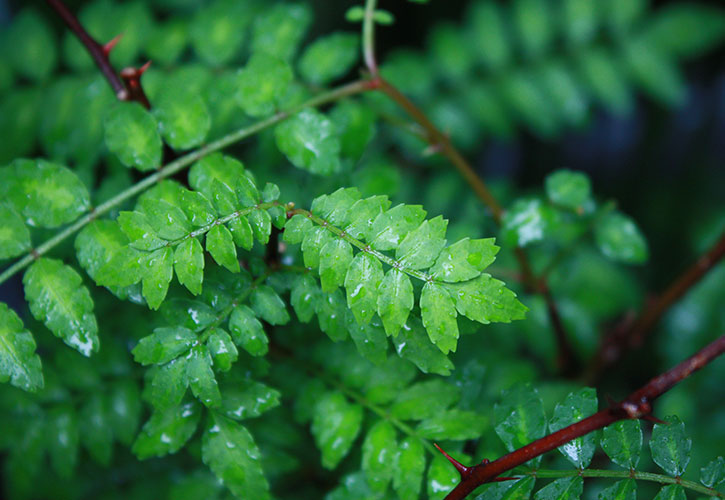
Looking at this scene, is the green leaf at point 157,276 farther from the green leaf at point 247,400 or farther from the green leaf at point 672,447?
the green leaf at point 672,447

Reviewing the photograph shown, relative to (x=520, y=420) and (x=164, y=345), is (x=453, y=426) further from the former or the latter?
(x=164, y=345)

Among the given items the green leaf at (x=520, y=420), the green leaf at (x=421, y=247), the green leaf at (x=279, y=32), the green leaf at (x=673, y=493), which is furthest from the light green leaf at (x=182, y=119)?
the green leaf at (x=673, y=493)

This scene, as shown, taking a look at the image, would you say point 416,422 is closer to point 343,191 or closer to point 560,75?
point 343,191

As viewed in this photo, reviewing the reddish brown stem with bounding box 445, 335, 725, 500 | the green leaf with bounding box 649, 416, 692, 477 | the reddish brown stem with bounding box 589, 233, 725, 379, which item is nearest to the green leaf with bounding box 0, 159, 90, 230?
the reddish brown stem with bounding box 445, 335, 725, 500

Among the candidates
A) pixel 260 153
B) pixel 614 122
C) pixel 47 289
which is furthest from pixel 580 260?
pixel 47 289

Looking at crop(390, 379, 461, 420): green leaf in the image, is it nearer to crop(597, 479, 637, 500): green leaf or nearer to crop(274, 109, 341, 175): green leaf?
crop(597, 479, 637, 500): green leaf

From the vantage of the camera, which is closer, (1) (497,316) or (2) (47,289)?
(1) (497,316)

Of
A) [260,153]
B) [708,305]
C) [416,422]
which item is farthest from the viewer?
[708,305]
